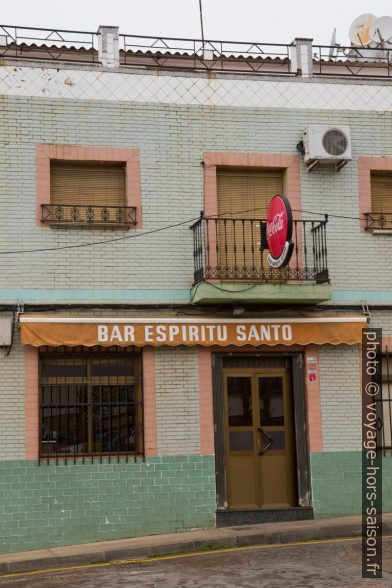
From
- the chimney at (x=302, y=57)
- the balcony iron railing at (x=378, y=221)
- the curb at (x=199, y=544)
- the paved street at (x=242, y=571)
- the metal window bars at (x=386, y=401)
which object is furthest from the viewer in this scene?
the chimney at (x=302, y=57)

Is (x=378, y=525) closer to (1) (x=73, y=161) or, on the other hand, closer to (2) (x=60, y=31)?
(1) (x=73, y=161)

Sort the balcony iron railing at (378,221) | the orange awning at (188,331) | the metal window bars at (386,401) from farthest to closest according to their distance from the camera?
the balcony iron railing at (378,221)
the metal window bars at (386,401)
the orange awning at (188,331)

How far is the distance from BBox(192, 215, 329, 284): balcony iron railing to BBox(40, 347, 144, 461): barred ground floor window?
71.8 inches

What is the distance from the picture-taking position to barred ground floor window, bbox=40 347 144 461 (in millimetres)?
13922

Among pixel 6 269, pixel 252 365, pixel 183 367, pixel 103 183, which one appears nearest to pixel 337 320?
pixel 252 365

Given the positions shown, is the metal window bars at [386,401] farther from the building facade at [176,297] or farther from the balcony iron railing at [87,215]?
the balcony iron railing at [87,215]

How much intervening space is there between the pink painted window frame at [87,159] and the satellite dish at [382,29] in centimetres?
560

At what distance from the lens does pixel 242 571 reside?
11.0 meters

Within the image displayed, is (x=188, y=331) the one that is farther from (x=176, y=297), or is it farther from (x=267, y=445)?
(x=267, y=445)

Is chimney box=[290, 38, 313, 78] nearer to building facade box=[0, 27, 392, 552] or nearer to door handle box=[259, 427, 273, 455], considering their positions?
building facade box=[0, 27, 392, 552]

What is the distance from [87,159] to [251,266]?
3007mm

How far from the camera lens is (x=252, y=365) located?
48.5 feet

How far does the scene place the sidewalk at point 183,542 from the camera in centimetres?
1225

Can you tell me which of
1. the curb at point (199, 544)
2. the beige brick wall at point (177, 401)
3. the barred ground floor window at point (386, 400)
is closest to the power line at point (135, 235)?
the beige brick wall at point (177, 401)
